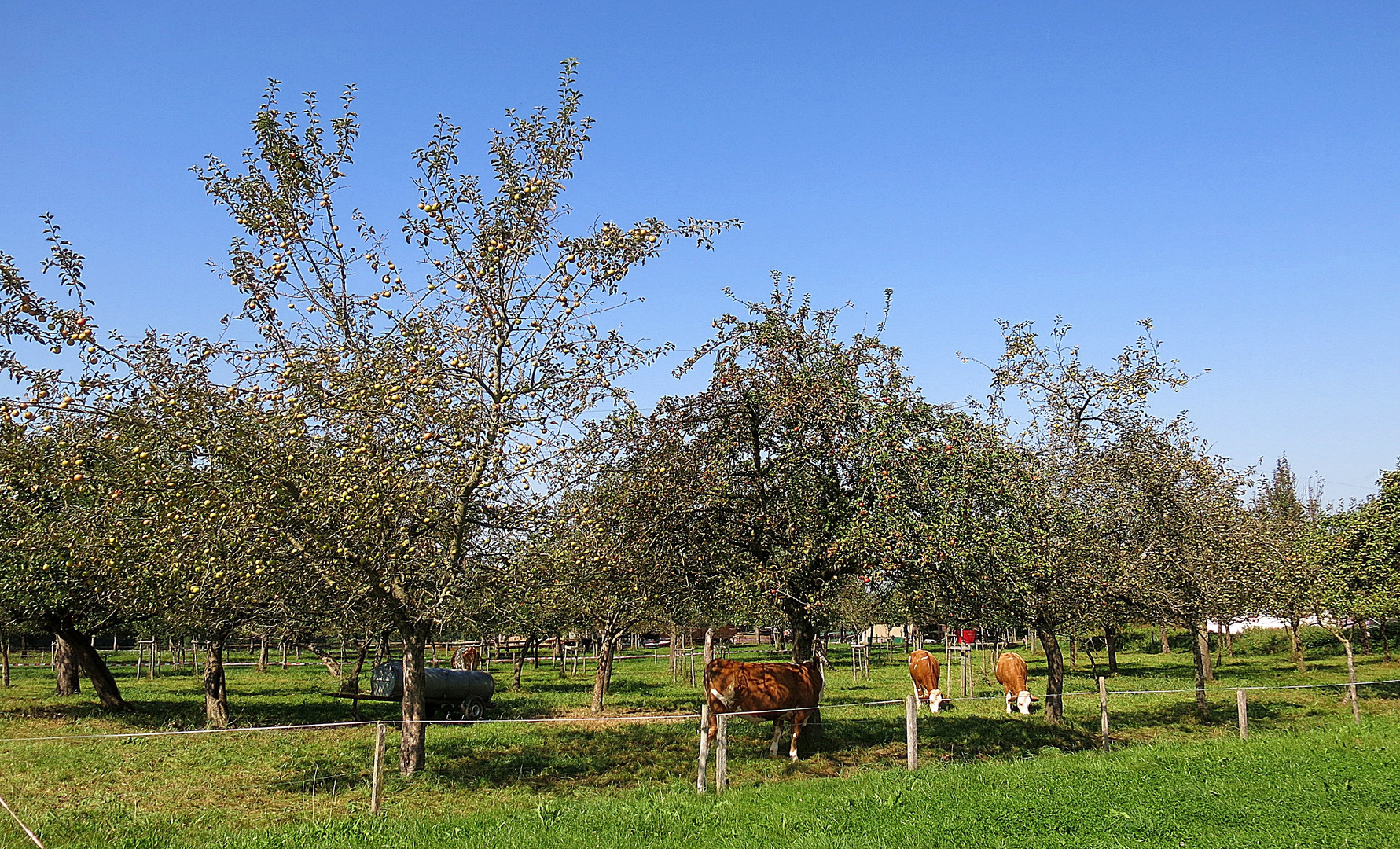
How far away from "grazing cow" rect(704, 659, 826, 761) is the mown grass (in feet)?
2.33

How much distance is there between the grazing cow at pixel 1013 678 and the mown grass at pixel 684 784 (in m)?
1.92

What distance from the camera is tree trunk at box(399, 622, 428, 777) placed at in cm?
1300

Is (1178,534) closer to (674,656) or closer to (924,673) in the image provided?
(924,673)

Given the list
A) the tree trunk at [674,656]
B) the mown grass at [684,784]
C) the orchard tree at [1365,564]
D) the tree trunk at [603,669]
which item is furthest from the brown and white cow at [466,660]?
the orchard tree at [1365,564]

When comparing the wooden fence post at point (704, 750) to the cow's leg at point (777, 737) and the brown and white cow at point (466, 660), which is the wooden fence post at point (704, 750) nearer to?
the cow's leg at point (777, 737)

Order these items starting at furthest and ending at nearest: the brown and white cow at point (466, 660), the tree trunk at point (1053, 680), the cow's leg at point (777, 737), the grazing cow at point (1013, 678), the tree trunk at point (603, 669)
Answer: the brown and white cow at point (466, 660), the tree trunk at point (603, 669), the grazing cow at point (1013, 678), the tree trunk at point (1053, 680), the cow's leg at point (777, 737)

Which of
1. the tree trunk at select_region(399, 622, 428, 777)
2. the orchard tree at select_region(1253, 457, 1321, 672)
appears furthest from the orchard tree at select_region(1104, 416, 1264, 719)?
the tree trunk at select_region(399, 622, 428, 777)

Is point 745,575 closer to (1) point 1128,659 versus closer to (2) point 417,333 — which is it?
(2) point 417,333

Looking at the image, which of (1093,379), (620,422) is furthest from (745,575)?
(1093,379)

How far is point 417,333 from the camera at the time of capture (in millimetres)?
11984

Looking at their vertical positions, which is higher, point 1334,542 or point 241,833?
point 1334,542

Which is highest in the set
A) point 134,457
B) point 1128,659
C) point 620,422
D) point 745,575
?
point 620,422

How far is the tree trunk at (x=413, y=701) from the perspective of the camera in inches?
512

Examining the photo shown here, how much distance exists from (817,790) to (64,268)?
33.7ft
